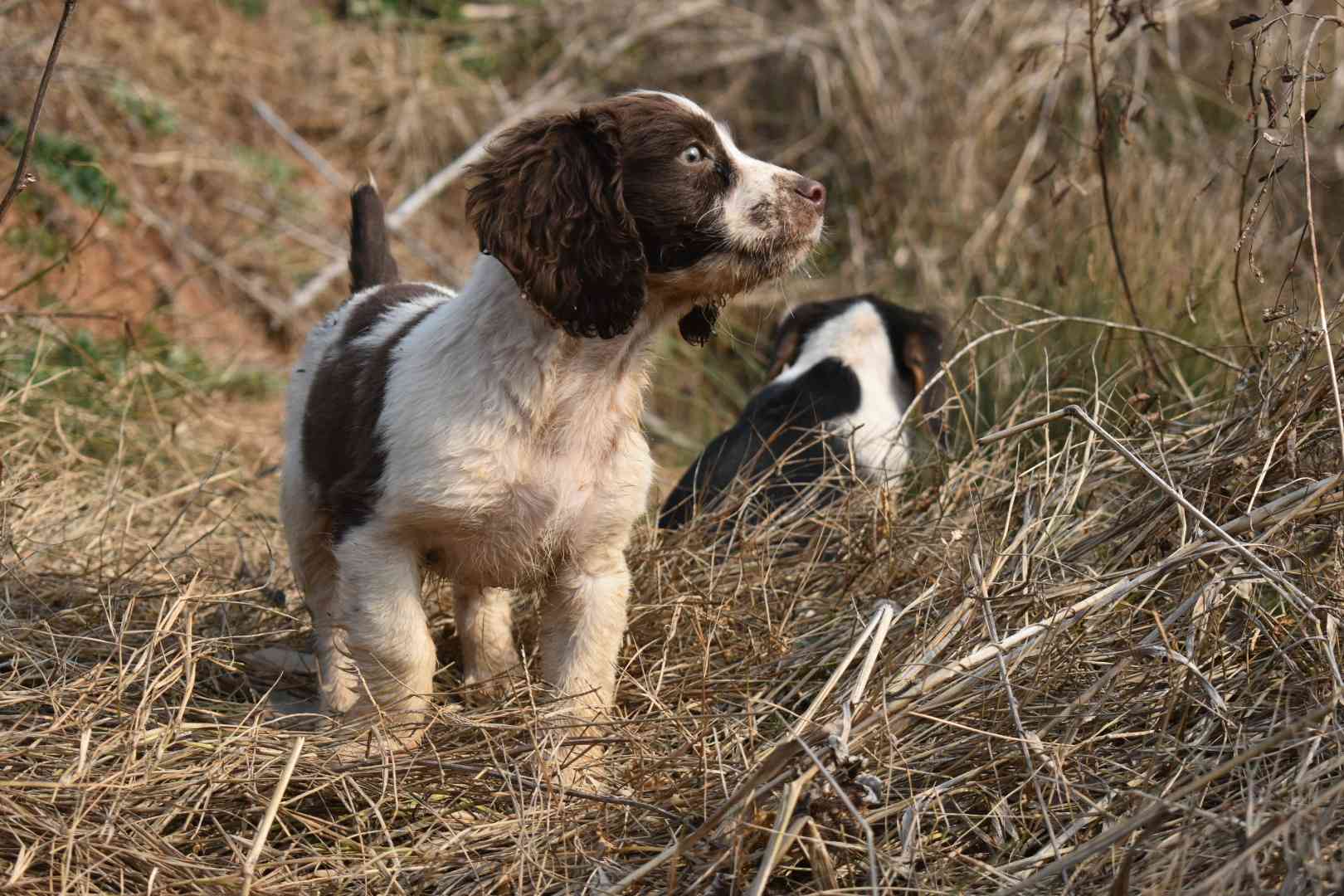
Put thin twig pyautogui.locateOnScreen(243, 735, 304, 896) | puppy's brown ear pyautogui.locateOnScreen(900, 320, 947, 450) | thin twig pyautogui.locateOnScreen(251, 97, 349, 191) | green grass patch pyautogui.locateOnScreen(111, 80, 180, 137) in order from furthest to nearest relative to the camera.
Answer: thin twig pyautogui.locateOnScreen(251, 97, 349, 191) < green grass patch pyautogui.locateOnScreen(111, 80, 180, 137) < puppy's brown ear pyautogui.locateOnScreen(900, 320, 947, 450) < thin twig pyautogui.locateOnScreen(243, 735, 304, 896)

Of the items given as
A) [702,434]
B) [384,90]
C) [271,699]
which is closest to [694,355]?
[702,434]

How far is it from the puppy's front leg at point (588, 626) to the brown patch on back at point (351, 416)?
504 mm

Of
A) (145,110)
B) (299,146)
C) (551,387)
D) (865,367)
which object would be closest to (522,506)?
(551,387)

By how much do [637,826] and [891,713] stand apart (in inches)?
20.7

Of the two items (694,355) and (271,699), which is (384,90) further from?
(271,699)

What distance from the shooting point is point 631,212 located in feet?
9.83

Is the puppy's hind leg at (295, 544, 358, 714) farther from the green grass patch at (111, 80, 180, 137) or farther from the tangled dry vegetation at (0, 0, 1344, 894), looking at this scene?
the green grass patch at (111, 80, 180, 137)

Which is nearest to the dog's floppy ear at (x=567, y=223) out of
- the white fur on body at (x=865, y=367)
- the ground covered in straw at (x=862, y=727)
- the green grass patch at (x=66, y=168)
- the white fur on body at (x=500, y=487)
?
the white fur on body at (x=500, y=487)

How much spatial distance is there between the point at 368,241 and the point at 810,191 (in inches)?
60.8

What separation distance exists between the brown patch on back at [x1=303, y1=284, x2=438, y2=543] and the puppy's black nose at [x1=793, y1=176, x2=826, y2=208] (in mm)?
968

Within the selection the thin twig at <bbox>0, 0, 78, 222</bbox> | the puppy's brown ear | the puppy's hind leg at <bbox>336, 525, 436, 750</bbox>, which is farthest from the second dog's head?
the puppy's brown ear

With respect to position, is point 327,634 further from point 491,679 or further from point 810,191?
point 810,191

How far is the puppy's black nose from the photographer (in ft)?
10.2

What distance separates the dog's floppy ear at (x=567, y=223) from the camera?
2859 millimetres
